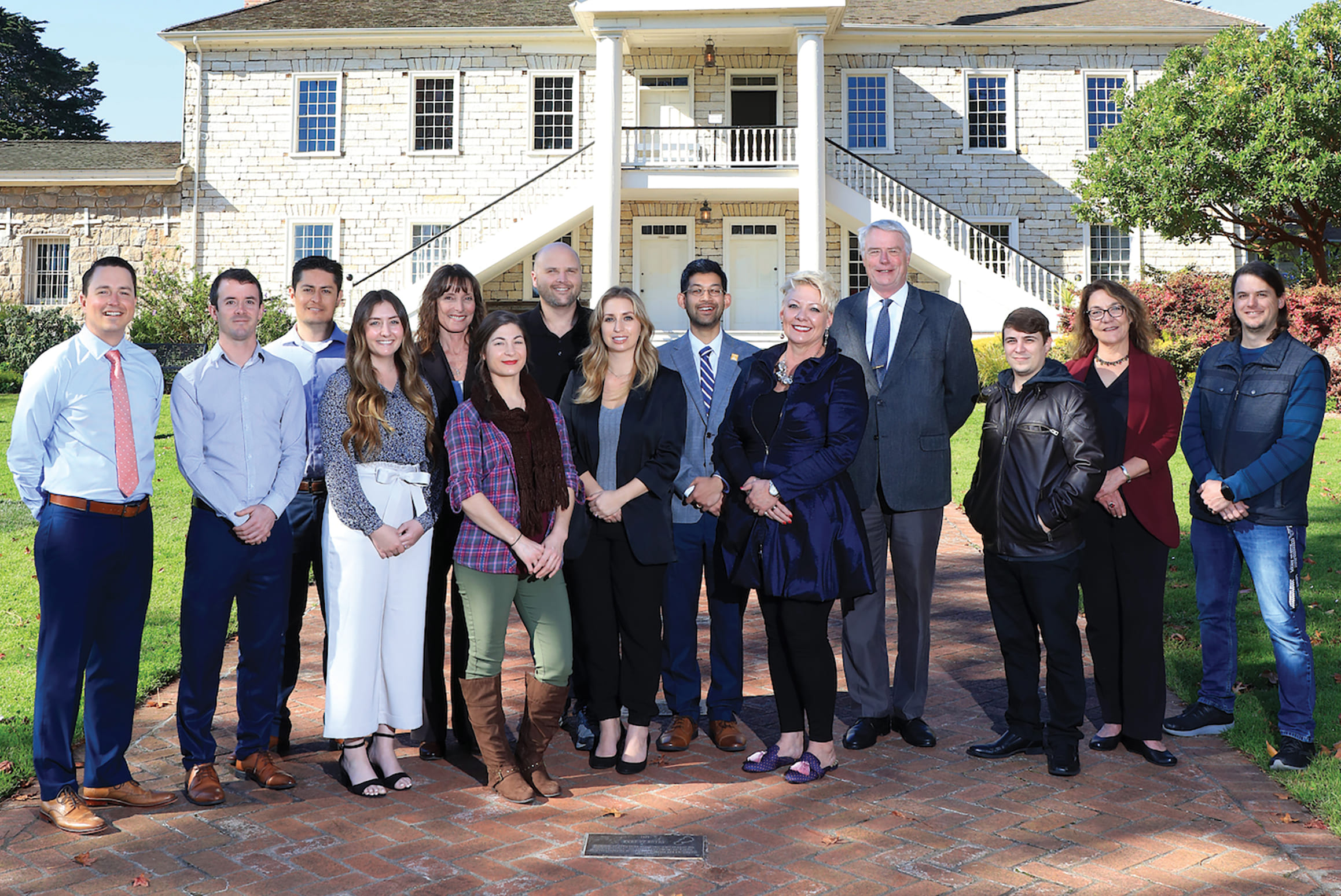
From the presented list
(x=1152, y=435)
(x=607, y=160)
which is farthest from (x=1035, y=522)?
(x=607, y=160)

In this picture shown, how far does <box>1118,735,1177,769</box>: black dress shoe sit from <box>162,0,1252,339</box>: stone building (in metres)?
18.9

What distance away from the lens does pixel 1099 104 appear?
79.3 feet

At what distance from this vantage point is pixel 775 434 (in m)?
4.67

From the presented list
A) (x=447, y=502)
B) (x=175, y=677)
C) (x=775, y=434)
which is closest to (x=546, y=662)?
(x=447, y=502)

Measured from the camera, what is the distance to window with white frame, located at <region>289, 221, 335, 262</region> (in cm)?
2466

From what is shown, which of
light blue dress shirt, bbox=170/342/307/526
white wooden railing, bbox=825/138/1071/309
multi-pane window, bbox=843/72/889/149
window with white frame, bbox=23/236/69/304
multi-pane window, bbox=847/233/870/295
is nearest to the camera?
Result: light blue dress shirt, bbox=170/342/307/526

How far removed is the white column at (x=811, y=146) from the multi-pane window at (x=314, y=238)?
34.6 feet

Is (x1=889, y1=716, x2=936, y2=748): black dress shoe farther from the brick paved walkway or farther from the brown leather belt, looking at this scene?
the brown leather belt

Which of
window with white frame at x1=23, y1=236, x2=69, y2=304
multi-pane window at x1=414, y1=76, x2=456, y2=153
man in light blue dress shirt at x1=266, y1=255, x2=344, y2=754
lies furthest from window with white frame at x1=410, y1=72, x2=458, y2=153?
man in light blue dress shirt at x1=266, y1=255, x2=344, y2=754

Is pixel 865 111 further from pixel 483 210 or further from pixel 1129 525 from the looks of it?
pixel 1129 525

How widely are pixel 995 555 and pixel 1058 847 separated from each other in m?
1.41

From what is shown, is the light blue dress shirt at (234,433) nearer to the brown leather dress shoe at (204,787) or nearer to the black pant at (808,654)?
the brown leather dress shoe at (204,787)

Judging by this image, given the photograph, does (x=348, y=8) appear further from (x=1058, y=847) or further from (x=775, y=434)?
(x=1058, y=847)

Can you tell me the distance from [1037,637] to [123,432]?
3.87 metres
